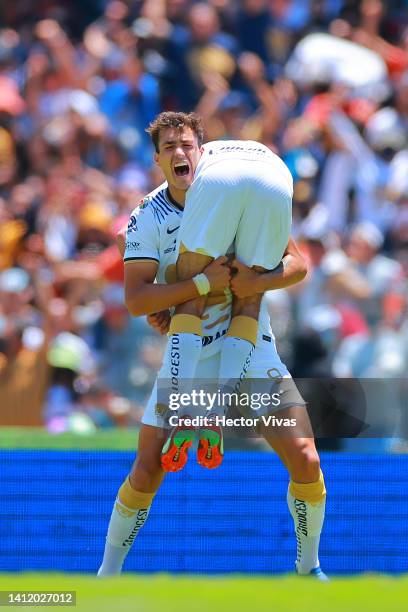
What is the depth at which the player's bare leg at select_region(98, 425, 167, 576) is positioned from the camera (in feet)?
21.7

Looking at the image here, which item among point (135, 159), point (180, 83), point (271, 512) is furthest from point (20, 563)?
point (180, 83)

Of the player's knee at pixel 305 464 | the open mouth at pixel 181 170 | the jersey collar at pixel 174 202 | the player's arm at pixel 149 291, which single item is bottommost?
the player's knee at pixel 305 464

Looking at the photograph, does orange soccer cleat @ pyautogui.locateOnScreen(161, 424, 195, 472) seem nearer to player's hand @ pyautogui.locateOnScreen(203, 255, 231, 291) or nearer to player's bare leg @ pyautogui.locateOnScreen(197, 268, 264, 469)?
player's bare leg @ pyautogui.locateOnScreen(197, 268, 264, 469)

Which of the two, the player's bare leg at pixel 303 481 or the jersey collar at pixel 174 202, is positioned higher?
the jersey collar at pixel 174 202

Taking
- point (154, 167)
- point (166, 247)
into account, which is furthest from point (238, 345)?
point (154, 167)

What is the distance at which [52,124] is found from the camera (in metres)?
12.8

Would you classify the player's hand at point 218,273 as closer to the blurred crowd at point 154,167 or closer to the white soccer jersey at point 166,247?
the white soccer jersey at point 166,247

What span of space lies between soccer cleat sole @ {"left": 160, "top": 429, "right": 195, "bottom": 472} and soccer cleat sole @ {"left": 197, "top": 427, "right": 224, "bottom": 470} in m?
0.07

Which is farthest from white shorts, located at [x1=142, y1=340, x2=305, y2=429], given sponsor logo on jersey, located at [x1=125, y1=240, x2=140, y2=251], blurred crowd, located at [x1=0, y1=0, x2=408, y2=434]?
blurred crowd, located at [x1=0, y1=0, x2=408, y2=434]

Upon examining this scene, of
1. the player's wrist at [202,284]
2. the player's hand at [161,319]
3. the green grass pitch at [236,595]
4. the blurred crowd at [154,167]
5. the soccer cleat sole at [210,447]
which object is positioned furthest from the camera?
the blurred crowd at [154,167]

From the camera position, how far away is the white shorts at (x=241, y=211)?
6359mm

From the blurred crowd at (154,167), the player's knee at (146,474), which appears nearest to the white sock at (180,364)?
the player's knee at (146,474)

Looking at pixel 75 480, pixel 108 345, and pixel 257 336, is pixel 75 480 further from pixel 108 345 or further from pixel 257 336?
pixel 108 345

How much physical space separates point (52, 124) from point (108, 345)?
306cm
